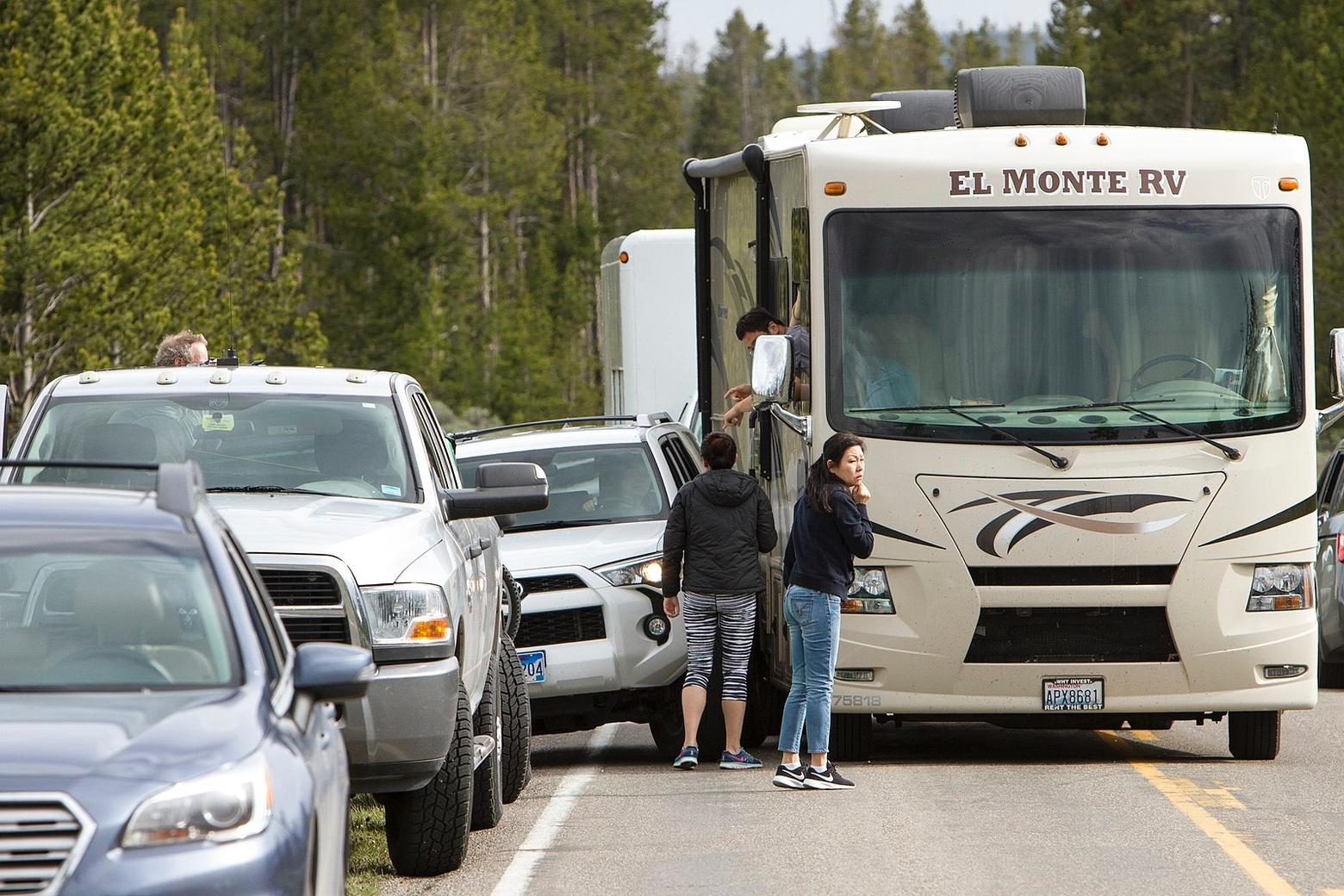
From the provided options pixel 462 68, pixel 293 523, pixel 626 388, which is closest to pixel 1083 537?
pixel 293 523

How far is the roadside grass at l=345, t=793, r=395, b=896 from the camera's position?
29.0 ft

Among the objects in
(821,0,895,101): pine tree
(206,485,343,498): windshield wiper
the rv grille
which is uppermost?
(821,0,895,101): pine tree

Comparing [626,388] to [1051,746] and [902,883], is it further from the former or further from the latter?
[902,883]

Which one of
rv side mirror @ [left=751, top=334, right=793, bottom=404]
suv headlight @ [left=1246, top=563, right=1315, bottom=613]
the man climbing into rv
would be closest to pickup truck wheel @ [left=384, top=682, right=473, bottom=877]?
rv side mirror @ [left=751, top=334, right=793, bottom=404]

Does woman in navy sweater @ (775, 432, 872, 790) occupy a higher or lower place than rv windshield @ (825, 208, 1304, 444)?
lower

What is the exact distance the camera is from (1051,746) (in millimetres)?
13953

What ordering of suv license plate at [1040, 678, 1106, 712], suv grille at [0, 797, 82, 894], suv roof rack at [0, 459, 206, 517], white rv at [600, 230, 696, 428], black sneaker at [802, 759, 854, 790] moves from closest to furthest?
suv grille at [0, 797, 82, 894], suv roof rack at [0, 459, 206, 517], black sneaker at [802, 759, 854, 790], suv license plate at [1040, 678, 1106, 712], white rv at [600, 230, 696, 428]

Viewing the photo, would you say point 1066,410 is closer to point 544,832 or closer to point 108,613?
point 544,832

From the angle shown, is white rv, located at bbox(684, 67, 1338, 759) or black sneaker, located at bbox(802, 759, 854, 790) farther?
white rv, located at bbox(684, 67, 1338, 759)

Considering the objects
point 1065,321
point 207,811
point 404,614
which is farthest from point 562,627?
point 207,811

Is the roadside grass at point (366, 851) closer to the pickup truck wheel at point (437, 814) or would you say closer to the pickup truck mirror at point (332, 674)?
the pickup truck wheel at point (437, 814)

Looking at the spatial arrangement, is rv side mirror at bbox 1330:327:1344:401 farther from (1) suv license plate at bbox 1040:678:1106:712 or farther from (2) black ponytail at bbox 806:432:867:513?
(2) black ponytail at bbox 806:432:867:513

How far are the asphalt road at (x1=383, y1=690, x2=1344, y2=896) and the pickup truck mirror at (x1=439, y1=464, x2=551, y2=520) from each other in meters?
1.51

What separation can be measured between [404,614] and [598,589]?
15.2ft
